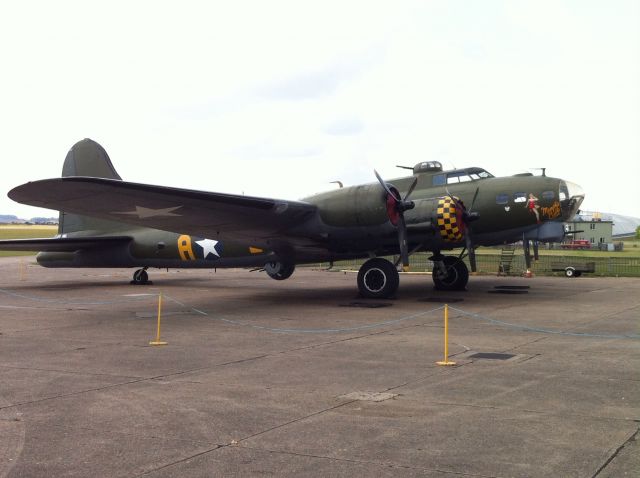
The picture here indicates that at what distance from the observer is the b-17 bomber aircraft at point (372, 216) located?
16344mm

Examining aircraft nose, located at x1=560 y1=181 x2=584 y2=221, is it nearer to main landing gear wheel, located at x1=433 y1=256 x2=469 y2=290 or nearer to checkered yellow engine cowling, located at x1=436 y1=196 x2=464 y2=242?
checkered yellow engine cowling, located at x1=436 y1=196 x2=464 y2=242

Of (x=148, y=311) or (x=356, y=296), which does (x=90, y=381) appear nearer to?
(x=148, y=311)

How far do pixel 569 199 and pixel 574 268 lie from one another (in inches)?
488

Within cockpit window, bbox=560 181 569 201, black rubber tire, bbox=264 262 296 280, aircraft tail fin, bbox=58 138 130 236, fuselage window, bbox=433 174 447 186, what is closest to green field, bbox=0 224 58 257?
aircraft tail fin, bbox=58 138 130 236

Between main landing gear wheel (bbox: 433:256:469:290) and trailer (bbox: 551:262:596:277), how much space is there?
10469 mm

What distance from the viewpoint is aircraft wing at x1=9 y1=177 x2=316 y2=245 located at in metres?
14.2

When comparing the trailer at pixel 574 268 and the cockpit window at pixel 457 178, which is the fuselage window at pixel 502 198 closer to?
the cockpit window at pixel 457 178

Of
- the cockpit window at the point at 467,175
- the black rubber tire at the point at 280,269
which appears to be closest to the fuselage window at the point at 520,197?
the cockpit window at the point at 467,175

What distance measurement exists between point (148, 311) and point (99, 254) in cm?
964

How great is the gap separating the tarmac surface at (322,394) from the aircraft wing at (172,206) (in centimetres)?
282

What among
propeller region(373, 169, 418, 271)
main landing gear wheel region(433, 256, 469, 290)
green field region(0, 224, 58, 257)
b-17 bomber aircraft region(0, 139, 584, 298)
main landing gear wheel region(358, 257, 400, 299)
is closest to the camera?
b-17 bomber aircraft region(0, 139, 584, 298)

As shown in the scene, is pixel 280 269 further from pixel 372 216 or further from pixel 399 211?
pixel 399 211

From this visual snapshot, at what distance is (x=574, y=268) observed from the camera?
3000cm

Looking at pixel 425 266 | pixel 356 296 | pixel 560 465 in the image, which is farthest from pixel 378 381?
pixel 425 266
